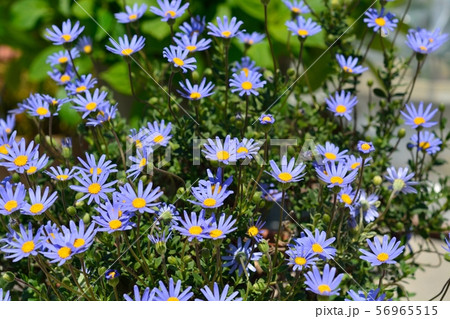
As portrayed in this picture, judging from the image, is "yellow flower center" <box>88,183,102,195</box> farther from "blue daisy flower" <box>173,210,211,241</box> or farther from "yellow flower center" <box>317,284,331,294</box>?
"yellow flower center" <box>317,284,331,294</box>

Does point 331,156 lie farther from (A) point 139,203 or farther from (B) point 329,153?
(A) point 139,203

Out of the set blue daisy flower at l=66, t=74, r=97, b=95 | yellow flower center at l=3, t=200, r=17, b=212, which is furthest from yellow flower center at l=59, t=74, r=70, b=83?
yellow flower center at l=3, t=200, r=17, b=212

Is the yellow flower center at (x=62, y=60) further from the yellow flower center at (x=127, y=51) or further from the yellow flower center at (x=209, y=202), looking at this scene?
the yellow flower center at (x=209, y=202)

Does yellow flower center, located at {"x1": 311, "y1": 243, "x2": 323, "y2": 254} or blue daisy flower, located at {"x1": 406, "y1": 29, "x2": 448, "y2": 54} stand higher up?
blue daisy flower, located at {"x1": 406, "y1": 29, "x2": 448, "y2": 54}

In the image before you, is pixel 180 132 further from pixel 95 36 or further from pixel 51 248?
pixel 95 36

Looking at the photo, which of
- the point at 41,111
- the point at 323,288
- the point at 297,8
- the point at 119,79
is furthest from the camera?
the point at 119,79

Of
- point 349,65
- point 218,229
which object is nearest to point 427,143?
point 349,65
